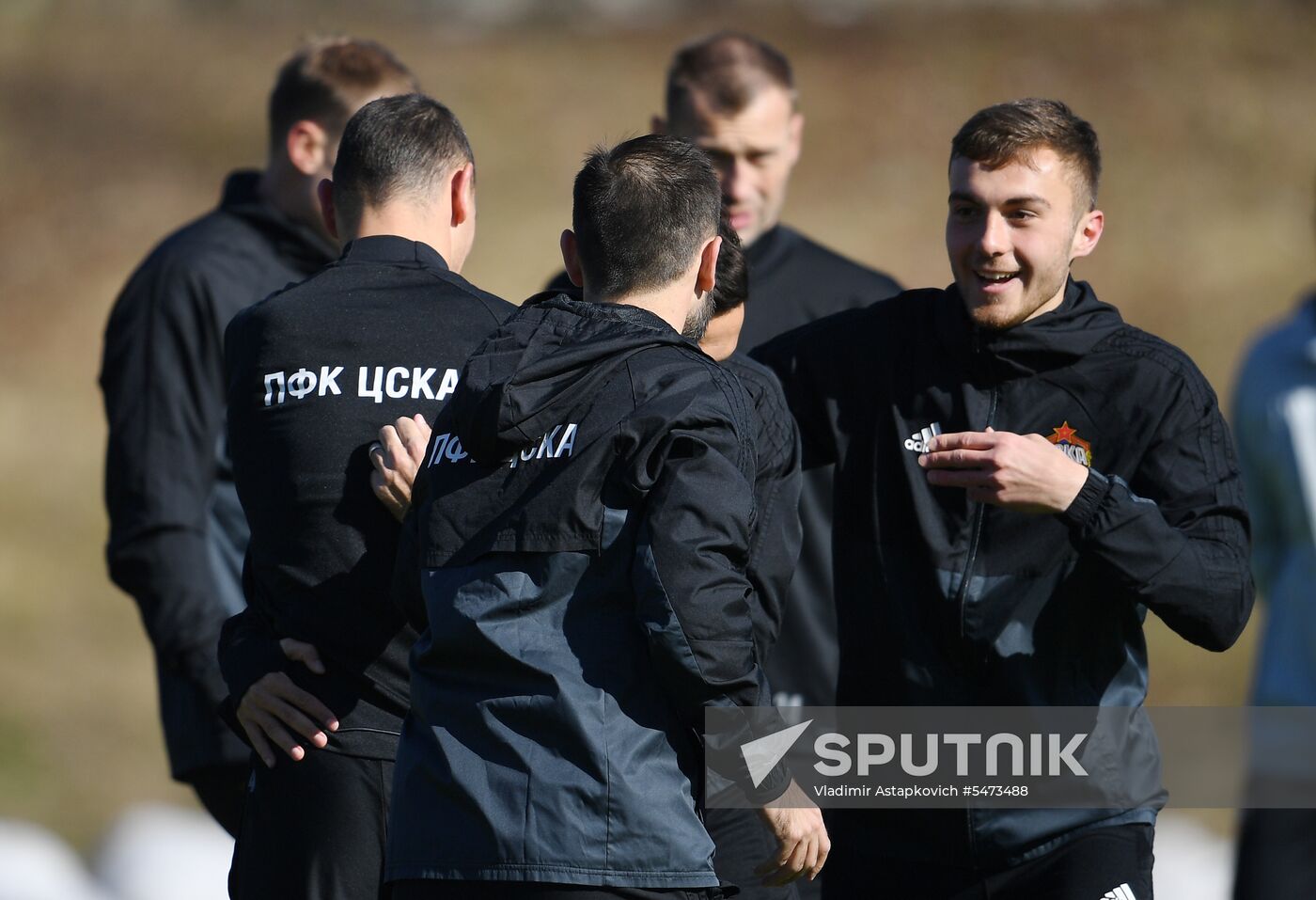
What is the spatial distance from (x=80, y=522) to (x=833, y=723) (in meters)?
8.37

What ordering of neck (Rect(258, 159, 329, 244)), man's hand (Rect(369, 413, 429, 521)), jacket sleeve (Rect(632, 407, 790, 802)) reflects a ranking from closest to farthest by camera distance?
jacket sleeve (Rect(632, 407, 790, 802)) < man's hand (Rect(369, 413, 429, 521)) < neck (Rect(258, 159, 329, 244))

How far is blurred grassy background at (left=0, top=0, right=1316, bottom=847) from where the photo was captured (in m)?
11.5

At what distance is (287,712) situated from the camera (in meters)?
3.02

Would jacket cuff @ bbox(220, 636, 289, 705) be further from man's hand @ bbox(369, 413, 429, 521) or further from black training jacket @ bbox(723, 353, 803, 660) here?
black training jacket @ bbox(723, 353, 803, 660)

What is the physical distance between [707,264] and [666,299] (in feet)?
0.31

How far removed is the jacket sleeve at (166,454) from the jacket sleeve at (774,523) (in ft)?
5.70

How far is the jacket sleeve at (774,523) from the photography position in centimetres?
301

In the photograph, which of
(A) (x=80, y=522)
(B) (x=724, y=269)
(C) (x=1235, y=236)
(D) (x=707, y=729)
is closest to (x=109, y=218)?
(A) (x=80, y=522)

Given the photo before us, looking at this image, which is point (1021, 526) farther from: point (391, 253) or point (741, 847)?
point (391, 253)

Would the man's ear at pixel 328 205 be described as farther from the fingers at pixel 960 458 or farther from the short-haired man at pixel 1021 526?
the fingers at pixel 960 458

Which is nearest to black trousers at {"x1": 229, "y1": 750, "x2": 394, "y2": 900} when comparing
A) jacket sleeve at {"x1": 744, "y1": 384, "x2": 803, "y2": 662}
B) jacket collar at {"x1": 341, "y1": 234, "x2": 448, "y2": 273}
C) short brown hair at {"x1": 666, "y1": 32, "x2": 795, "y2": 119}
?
jacket sleeve at {"x1": 744, "y1": 384, "x2": 803, "y2": 662}

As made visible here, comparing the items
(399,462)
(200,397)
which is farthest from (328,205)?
(200,397)

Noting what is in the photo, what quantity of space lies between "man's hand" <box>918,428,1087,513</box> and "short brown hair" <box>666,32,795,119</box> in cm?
214

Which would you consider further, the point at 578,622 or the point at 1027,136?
the point at 1027,136
